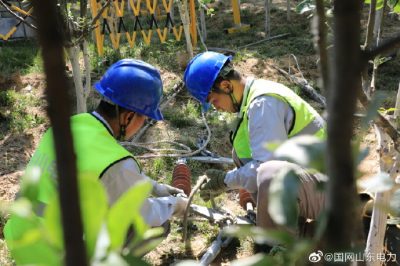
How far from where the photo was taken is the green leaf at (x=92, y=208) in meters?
0.63

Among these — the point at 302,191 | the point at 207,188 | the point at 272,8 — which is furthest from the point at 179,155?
the point at 272,8

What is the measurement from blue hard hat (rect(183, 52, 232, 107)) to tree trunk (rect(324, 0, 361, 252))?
9.53 feet

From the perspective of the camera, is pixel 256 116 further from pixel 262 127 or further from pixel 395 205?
pixel 395 205

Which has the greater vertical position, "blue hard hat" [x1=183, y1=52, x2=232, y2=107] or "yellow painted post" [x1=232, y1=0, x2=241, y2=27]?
"blue hard hat" [x1=183, y1=52, x2=232, y2=107]

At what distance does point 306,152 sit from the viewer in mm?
611

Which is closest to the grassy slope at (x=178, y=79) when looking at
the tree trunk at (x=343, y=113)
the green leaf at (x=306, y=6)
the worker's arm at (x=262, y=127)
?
the worker's arm at (x=262, y=127)

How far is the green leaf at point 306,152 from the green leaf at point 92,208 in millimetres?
212

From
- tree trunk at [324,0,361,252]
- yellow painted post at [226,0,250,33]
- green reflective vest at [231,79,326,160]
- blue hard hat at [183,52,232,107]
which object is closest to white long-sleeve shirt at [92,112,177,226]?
blue hard hat at [183,52,232,107]

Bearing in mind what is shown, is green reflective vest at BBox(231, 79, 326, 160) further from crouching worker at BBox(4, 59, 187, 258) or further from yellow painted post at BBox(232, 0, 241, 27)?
yellow painted post at BBox(232, 0, 241, 27)

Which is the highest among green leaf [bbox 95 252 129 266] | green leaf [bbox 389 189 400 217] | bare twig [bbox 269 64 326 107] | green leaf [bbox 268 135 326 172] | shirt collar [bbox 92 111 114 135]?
green leaf [bbox 268 135 326 172]

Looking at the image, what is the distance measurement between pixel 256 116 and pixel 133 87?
2.57ft

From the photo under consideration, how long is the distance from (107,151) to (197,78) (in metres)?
1.12

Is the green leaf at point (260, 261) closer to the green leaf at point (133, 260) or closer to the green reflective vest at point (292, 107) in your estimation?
the green leaf at point (133, 260)

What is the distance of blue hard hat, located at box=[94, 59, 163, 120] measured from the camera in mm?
2840
